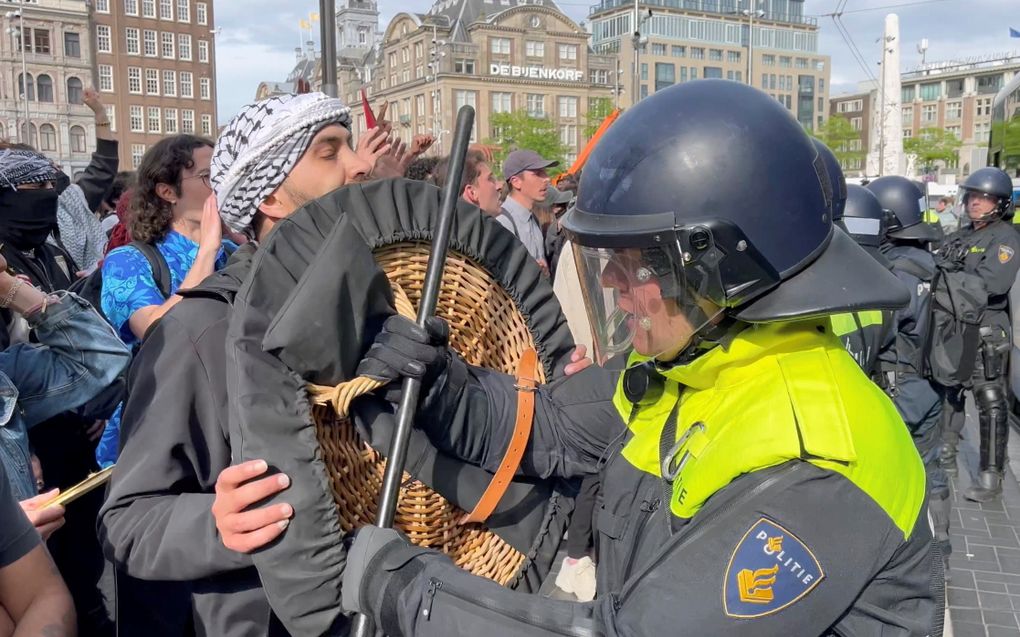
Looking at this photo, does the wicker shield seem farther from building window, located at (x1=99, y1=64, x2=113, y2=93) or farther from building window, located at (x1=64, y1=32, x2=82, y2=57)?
building window, located at (x1=99, y1=64, x2=113, y2=93)

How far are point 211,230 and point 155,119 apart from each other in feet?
245

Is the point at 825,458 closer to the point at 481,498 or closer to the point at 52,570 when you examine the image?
the point at 481,498

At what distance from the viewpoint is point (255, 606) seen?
6.15 feet

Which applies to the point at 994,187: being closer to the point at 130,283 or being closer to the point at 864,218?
the point at 864,218

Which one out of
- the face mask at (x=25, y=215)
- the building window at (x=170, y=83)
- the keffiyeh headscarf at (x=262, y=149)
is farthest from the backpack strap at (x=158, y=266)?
the building window at (x=170, y=83)

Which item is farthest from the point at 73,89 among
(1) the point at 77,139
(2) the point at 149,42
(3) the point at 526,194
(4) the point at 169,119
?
(3) the point at 526,194

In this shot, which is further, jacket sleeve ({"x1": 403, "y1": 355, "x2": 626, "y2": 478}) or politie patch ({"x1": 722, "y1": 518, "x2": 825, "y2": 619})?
jacket sleeve ({"x1": 403, "y1": 355, "x2": 626, "y2": 478})

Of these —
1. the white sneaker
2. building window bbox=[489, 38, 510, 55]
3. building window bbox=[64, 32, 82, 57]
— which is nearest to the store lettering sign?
building window bbox=[489, 38, 510, 55]

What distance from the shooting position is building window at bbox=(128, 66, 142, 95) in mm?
68625

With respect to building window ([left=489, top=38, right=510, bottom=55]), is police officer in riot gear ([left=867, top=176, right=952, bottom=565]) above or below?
below

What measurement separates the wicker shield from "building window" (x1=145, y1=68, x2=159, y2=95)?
249ft

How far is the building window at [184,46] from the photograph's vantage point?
7138 centimetres

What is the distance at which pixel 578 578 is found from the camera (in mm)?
4902

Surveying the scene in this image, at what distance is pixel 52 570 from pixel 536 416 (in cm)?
113
